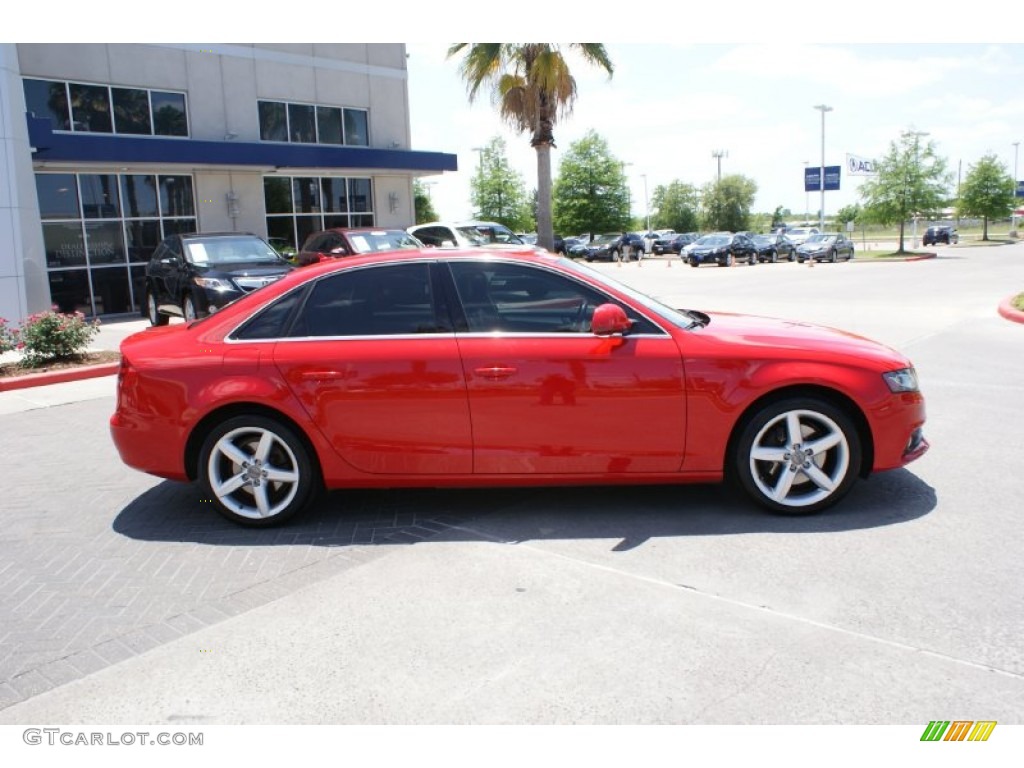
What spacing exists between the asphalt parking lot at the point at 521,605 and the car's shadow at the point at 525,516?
21 mm

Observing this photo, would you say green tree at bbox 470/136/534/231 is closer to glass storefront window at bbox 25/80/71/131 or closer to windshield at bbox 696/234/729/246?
windshield at bbox 696/234/729/246

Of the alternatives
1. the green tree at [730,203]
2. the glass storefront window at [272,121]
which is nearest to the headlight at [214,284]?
the glass storefront window at [272,121]

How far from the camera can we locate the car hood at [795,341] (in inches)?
195

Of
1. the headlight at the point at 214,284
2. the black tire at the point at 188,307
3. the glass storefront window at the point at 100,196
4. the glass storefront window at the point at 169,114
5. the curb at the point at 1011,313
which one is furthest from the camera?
the glass storefront window at the point at 169,114

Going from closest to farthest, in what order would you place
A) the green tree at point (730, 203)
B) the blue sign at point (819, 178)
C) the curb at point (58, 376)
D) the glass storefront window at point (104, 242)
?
the curb at point (58, 376)
the glass storefront window at point (104, 242)
the blue sign at point (819, 178)
the green tree at point (730, 203)

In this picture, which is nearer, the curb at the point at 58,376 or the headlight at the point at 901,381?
the headlight at the point at 901,381

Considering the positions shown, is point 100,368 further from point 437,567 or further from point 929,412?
point 929,412

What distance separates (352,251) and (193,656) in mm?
13464

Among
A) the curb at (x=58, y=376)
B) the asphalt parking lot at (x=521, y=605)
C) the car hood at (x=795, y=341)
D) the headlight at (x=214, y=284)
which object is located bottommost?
the asphalt parking lot at (x=521, y=605)

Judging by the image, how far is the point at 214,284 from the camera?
13773mm

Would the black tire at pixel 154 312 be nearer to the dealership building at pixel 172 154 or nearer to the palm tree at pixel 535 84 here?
the dealership building at pixel 172 154

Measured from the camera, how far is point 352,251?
16.5 meters

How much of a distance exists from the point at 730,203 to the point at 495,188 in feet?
84.5

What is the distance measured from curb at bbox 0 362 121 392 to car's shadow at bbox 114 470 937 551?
5.54 m
